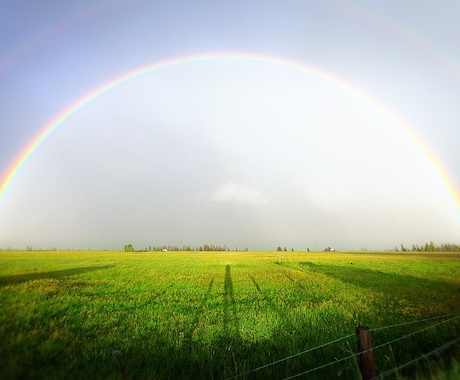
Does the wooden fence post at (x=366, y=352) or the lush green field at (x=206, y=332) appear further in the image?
the lush green field at (x=206, y=332)

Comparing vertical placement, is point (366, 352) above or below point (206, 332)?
above

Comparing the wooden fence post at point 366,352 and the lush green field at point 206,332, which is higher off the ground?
the wooden fence post at point 366,352

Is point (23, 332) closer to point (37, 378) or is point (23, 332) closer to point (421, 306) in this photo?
point (37, 378)

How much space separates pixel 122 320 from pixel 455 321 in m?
12.7

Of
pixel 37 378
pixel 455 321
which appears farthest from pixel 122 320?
pixel 455 321

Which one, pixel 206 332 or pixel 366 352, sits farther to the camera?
pixel 206 332

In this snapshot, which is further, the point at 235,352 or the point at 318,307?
the point at 318,307

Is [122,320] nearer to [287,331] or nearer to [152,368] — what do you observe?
[152,368]

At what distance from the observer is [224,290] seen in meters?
18.2

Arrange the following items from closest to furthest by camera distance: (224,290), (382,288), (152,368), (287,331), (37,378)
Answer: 1. (37,378)
2. (152,368)
3. (287,331)
4. (224,290)
5. (382,288)

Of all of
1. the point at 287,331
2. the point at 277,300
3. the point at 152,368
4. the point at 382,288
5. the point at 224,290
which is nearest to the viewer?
the point at 152,368

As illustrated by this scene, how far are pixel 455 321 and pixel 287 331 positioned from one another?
6388 mm

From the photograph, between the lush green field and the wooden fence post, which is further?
the lush green field

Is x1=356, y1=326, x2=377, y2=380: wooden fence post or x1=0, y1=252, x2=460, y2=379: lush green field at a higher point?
x1=356, y1=326, x2=377, y2=380: wooden fence post
